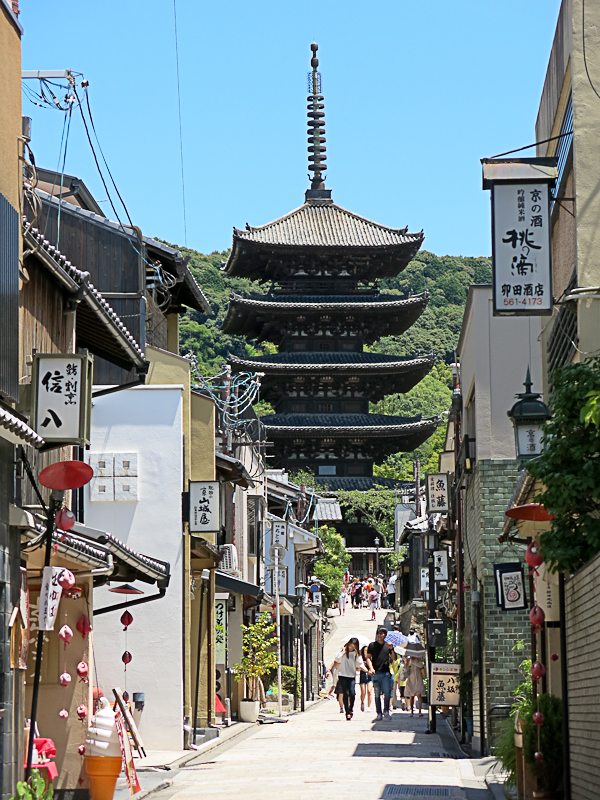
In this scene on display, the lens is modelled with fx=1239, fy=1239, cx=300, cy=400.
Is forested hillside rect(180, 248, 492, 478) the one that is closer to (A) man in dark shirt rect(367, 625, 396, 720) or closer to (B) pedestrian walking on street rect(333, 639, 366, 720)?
(A) man in dark shirt rect(367, 625, 396, 720)

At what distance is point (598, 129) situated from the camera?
12.7 meters

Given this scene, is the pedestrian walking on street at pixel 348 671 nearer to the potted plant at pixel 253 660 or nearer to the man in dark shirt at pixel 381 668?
the man in dark shirt at pixel 381 668

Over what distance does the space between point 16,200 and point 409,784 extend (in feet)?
25.8

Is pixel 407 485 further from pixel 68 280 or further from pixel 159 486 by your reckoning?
pixel 68 280

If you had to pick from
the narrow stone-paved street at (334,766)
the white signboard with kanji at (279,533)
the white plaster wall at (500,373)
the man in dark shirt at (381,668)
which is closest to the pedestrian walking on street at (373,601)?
the white signboard with kanji at (279,533)

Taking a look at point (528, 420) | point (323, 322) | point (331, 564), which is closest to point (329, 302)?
point (323, 322)

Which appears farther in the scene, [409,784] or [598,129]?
[409,784]

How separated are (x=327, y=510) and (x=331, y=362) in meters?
7.47

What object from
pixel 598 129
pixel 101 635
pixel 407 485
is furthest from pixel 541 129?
pixel 407 485

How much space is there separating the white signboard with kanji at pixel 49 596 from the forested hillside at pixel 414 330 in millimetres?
63064

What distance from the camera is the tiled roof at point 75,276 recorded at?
36.1 feet

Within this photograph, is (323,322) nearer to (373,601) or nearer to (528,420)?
(373,601)

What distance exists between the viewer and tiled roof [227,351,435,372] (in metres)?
61.1

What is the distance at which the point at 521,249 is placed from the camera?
41.4ft
